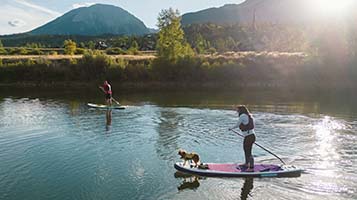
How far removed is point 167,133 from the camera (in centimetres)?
2509

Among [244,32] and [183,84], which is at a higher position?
[244,32]

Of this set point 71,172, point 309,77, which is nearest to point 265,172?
point 71,172

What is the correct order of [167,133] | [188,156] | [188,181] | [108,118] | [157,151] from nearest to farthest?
[188,181] → [188,156] → [157,151] → [167,133] → [108,118]

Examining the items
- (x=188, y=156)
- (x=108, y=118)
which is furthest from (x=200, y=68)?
(x=188, y=156)

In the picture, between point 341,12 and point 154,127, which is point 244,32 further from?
point 154,127

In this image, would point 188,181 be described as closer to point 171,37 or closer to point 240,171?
point 240,171

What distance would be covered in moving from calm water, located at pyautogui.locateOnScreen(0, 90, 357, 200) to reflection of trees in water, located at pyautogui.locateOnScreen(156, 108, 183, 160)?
0.17ft

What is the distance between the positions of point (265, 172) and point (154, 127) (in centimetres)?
1223

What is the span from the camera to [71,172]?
1678 cm

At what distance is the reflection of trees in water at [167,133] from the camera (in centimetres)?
2036

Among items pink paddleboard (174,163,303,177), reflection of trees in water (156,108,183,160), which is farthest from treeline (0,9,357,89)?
pink paddleboard (174,163,303,177)

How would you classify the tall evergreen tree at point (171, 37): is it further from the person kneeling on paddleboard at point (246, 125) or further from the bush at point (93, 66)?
the person kneeling on paddleboard at point (246, 125)

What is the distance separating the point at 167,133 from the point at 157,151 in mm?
4779

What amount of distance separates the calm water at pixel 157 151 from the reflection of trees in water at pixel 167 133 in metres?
0.05
